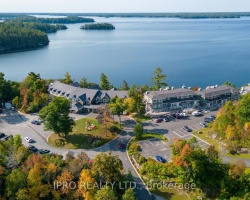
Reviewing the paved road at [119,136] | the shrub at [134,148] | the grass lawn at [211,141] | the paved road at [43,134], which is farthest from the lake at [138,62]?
the shrub at [134,148]

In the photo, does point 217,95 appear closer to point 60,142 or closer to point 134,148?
point 134,148

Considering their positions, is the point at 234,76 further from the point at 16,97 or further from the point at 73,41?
the point at 73,41

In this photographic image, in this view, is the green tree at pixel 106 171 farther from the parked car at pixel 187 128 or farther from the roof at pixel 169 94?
the roof at pixel 169 94

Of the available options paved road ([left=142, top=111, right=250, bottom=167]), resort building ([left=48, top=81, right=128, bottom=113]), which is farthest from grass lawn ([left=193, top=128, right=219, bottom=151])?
resort building ([left=48, top=81, right=128, bottom=113])

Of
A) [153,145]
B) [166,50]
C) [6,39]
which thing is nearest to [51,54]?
[6,39]

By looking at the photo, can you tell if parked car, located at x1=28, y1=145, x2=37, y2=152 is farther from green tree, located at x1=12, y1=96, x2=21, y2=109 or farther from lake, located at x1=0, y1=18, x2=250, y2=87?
lake, located at x1=0, y1=18, x2=250, y2=87

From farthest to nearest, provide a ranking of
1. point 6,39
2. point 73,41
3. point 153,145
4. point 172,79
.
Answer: point 73,41 < point 6,39 < point 172,79 < point 153,145

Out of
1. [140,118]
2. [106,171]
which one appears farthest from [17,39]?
[106,171]
